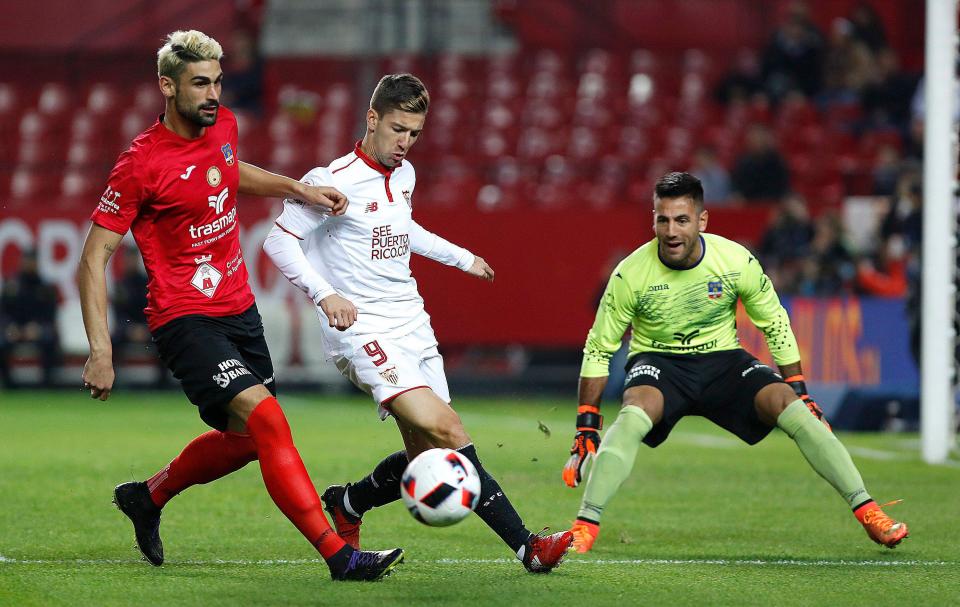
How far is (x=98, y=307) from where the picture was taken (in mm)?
6168

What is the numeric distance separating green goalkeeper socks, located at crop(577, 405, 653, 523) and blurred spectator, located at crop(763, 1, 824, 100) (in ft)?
47.5

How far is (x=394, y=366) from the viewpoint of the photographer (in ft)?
21.8

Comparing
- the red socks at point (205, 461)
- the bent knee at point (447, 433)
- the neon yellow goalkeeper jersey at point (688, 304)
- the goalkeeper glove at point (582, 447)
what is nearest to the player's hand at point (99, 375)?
the red socks at point (205, 461)

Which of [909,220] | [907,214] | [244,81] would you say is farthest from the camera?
[244,81]

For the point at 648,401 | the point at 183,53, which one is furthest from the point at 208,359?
the point at 648,401

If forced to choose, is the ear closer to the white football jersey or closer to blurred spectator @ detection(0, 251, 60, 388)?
the white football jersey

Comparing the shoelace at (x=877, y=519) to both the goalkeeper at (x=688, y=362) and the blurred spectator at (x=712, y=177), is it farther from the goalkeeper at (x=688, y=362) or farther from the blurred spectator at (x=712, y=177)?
the blurred spectator at (x=712, y=177)

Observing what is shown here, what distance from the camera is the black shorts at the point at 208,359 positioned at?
20.5ft

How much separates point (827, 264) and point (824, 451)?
9.60 metres

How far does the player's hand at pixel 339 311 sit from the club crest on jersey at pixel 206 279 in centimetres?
46

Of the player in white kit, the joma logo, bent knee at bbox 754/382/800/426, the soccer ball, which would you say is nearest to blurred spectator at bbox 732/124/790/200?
the joma logo

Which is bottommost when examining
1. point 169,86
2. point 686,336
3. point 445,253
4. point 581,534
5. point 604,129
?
point 581,534

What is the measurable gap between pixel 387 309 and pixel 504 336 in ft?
38.0

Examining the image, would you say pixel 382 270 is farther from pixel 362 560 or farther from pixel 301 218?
pixel 362 560
